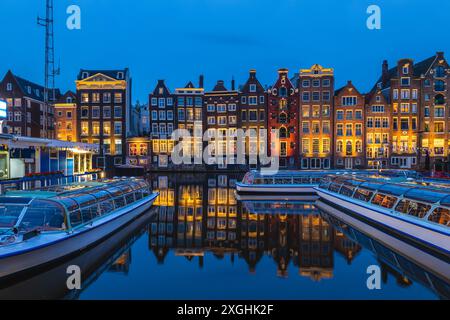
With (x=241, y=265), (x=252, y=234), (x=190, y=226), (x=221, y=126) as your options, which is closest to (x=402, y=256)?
(x=241, y=265)

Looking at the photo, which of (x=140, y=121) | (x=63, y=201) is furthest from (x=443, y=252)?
(x=140, y=121)

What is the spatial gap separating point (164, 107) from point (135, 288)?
187 ft

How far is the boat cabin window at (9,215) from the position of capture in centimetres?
1201

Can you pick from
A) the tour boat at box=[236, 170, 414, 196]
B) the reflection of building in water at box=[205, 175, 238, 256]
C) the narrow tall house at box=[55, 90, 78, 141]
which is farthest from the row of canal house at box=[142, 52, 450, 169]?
the reflection of building in water at box=[205, 175, 238, 256]

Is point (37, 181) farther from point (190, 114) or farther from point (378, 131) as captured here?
point (378, 131)

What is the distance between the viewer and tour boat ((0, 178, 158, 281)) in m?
10.4

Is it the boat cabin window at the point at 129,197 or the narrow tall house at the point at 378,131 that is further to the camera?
the narrow tall house at the point at 378,131

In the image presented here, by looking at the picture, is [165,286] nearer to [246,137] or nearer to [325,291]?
[325,291]

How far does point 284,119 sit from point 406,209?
Result: 45.7m

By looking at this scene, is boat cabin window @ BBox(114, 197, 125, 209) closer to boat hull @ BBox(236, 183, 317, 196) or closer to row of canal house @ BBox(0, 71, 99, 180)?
row of canal house @ BBox(0, 71, 99, 180)

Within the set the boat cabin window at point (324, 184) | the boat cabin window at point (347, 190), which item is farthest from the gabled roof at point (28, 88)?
the boat cabin window at point (347, 190)

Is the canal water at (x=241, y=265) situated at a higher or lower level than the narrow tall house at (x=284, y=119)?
lower

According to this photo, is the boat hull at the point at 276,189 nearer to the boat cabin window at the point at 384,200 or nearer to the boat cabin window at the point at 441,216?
the boat cabin window at the point at 384,200

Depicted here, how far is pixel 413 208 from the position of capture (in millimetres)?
15625
